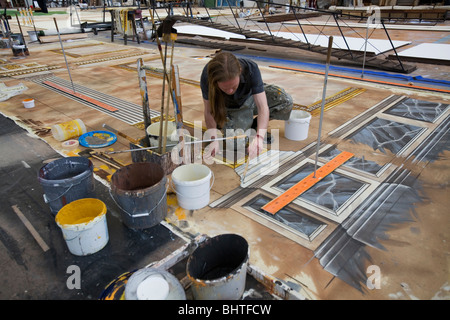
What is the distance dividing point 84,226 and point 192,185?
0.81 meters

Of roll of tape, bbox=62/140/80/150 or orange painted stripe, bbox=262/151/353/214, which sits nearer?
orange painted stripe, bbox=262/151/353/214

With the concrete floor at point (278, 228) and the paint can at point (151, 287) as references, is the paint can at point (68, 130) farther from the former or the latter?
the paint can at point (151, 287)

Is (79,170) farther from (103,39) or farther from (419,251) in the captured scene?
(103,39)

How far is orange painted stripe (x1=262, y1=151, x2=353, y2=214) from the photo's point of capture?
2.57m

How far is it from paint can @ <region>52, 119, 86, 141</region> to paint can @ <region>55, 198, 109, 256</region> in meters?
1.88

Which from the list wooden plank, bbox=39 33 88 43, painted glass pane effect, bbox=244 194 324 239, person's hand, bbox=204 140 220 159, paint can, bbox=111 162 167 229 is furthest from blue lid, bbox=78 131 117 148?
wooden plank, bbox=39 33 88 43

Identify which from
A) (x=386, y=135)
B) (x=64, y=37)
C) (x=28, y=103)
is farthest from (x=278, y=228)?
(x=64, y=37)

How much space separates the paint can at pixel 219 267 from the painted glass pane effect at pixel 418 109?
3593 mm

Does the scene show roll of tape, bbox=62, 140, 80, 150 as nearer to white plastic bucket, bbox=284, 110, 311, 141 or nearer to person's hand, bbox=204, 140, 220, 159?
person's hand, bbox=204, 140, 220, 159

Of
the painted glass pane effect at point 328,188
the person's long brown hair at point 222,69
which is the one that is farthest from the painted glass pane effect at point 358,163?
the person's long brown hair at point 222,69

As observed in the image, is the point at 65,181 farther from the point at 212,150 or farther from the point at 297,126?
the point at 297,126

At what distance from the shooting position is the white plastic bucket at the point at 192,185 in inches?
94.2

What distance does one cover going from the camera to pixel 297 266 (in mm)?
2012

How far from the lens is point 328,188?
2801 mm
